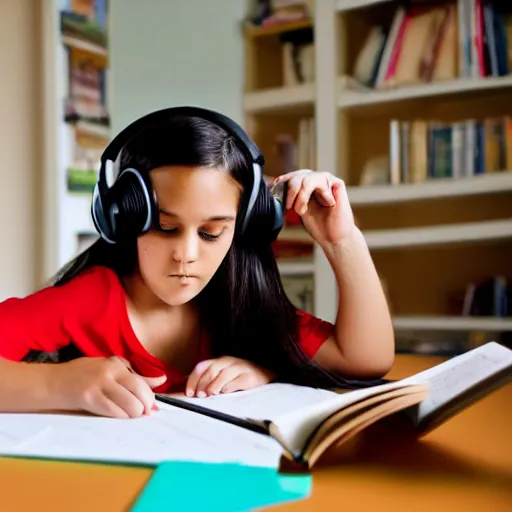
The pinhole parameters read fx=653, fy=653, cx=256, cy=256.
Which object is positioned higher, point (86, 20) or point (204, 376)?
point (86, 20)

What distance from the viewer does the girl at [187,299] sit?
0.78 m

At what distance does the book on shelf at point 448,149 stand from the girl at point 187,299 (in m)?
1.38

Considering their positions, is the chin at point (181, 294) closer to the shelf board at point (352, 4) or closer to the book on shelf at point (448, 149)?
the book on shelf at point (448, 149)

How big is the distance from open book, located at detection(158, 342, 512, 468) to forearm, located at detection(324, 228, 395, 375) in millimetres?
176

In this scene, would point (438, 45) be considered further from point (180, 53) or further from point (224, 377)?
point (224, 377)

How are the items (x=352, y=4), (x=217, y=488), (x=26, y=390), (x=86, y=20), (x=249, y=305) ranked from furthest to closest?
(x=352, y=4)
(x=86, y=20)
(x=249, y=305)
(x=26, y=390)
(x=217, y=488)

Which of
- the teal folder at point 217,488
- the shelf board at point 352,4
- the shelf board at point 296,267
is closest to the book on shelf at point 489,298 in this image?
the shelf board at point 296,267

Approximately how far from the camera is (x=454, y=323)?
2191 mm

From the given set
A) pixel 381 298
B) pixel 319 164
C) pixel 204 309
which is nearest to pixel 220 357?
pixel 204 309

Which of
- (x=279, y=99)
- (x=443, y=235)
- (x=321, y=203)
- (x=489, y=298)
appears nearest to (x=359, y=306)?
(x=321, y=203)

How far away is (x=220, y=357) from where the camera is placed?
3.06ft

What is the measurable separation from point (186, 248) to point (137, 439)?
251 millimetres

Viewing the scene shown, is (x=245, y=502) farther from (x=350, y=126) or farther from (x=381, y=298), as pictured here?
(x=350, y=126)

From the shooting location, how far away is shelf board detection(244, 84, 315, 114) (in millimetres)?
2432
